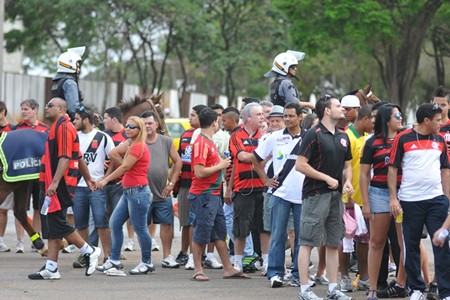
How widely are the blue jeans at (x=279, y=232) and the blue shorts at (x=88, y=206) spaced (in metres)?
2.65

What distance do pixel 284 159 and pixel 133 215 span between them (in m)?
1.99

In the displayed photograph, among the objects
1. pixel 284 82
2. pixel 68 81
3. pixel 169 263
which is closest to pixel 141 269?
pixel 169 263

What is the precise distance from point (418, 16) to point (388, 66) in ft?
10.2

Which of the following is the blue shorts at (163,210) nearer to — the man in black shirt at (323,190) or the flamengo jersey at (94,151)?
the flamengo jersey at (94,151)

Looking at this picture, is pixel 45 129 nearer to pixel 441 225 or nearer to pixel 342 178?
pixel 342 178

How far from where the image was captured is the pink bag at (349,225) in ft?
38.5

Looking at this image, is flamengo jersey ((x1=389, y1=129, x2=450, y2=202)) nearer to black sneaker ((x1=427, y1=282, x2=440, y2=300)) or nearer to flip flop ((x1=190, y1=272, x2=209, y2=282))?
black sneaker ((x1=427, y1=282, x2=440, y2=300))

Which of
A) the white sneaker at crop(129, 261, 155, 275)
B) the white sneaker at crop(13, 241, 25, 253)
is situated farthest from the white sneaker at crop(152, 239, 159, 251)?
the white sneaker at crop(129, 261, 155, 275)

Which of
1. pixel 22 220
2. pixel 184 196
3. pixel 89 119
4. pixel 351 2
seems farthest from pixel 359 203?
pixel 351 2

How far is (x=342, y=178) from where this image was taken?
1108 cm

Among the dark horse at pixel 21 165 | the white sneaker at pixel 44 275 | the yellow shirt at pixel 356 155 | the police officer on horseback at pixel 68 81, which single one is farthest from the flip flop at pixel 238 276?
the police officer on horseback at pixel 68 81

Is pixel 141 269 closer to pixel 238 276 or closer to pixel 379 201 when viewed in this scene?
pixel 238 276

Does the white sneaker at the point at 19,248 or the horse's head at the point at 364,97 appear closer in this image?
the horse's head at the point at 364,97

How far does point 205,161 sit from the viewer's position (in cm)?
1241
